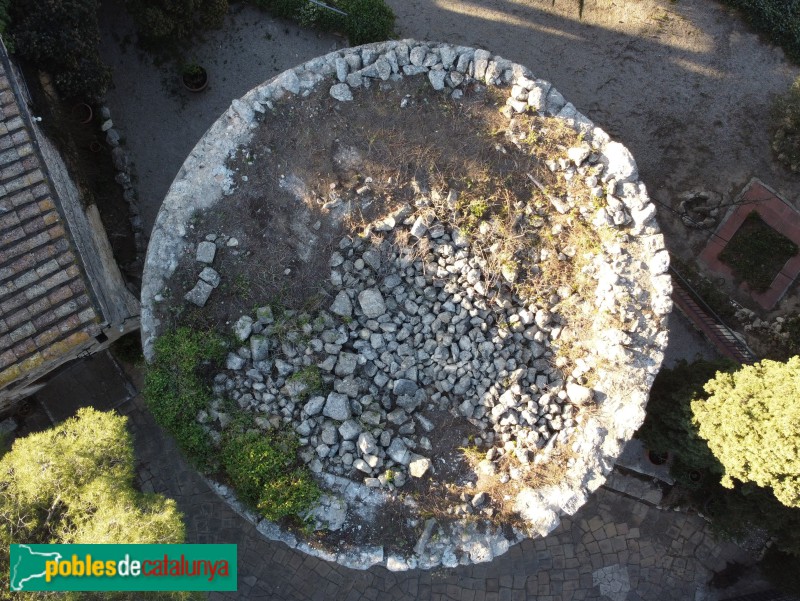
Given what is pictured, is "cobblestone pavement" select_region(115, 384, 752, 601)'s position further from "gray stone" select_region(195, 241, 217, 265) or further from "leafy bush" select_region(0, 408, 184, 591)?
"gray stone" select_region(195, 241, 217, 265)

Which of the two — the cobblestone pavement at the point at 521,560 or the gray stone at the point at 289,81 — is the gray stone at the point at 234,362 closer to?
the cobblestone pavement at the point at 521,560

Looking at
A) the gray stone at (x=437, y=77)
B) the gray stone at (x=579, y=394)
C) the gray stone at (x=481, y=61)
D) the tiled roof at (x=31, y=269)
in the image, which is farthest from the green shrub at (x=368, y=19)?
the gray stone at (x=579, y=394)

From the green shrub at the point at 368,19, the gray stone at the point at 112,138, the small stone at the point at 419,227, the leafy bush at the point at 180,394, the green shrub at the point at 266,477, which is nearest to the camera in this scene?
the green shrub at the point at 266,477

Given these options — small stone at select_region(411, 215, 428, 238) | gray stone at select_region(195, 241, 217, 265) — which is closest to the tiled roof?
gray stone at select_region(195, 241, 217, 265)

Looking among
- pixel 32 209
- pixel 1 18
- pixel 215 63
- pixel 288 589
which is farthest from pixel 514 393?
pixel 1 18

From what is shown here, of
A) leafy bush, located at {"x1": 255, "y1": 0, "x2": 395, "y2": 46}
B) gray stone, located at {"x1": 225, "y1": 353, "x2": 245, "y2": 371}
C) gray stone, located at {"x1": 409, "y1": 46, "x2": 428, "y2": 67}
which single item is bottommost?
gray stone, located at {"x1": 225, "y1": 353, "x2": 245, "y2": 371}

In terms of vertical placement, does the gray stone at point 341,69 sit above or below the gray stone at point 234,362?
above
